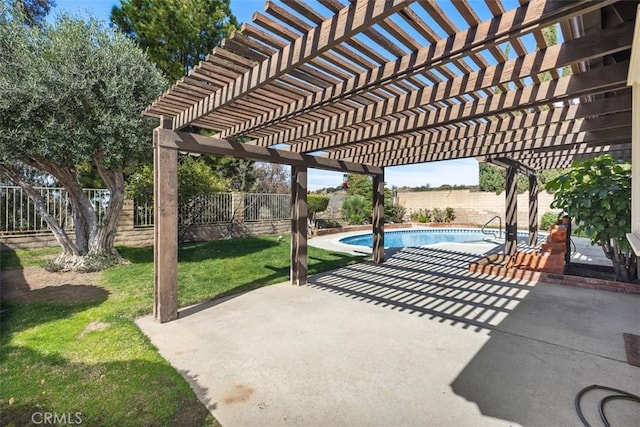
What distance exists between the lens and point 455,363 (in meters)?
3.13

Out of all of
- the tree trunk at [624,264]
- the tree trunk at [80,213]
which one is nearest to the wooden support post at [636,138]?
the tree trunk at [624,264]

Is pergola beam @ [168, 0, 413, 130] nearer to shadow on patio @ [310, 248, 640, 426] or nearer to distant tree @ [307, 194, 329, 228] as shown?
shadow on patio @ [310, 248, 640, 426]

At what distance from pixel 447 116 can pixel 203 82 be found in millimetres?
3058

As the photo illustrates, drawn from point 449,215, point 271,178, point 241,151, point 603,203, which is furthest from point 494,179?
point 241,151

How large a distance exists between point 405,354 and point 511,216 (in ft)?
24.8

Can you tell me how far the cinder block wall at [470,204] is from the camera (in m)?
18.9

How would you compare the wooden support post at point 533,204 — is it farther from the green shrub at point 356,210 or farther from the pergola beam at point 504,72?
the pergola beam at point 504,72

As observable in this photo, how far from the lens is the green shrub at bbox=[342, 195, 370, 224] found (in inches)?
725

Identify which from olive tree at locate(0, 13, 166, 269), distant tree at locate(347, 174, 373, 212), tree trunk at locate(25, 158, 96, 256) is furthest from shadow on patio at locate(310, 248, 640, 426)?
distant tree at locate(347, 174, 373, 212)

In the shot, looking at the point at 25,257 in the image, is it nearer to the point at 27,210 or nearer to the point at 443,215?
the point at 27,210

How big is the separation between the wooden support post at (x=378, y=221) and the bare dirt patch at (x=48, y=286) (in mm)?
6203

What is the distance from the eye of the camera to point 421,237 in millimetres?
17016

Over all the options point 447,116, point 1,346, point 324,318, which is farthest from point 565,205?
point 1,346

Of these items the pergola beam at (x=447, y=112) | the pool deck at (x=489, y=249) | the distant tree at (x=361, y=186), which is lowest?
the pool deck at (x=489, y=249)
